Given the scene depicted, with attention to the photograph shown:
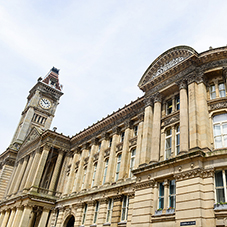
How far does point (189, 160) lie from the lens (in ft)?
62.4

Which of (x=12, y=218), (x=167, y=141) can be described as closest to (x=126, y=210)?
(x=167, y=141)

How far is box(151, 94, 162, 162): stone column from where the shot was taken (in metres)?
23.2

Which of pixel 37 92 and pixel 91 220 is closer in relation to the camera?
pixel 91 220

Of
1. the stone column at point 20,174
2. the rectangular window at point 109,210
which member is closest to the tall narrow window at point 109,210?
the rectangular window at point 109,210

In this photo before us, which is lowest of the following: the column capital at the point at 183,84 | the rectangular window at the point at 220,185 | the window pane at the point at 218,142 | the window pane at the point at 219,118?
the rectangular window at the point at 220,185

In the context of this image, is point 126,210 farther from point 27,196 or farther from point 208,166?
point 27,196

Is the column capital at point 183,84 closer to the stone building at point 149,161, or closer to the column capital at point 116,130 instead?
the stone building at point 149,161

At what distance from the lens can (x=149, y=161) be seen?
24.0 m

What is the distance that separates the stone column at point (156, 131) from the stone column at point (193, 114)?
13.1 ft

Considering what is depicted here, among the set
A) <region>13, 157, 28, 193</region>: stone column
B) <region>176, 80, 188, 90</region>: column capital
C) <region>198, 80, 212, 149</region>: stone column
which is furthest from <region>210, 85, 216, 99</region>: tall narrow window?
<region>13, 157, 28, 193</region>: stone column

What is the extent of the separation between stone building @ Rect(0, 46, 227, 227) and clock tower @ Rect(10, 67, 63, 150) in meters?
22.2

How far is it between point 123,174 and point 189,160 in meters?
11.7

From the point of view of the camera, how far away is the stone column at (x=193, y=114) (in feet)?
65.5

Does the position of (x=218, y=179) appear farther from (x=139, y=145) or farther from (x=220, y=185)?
(x=139, y=145)
